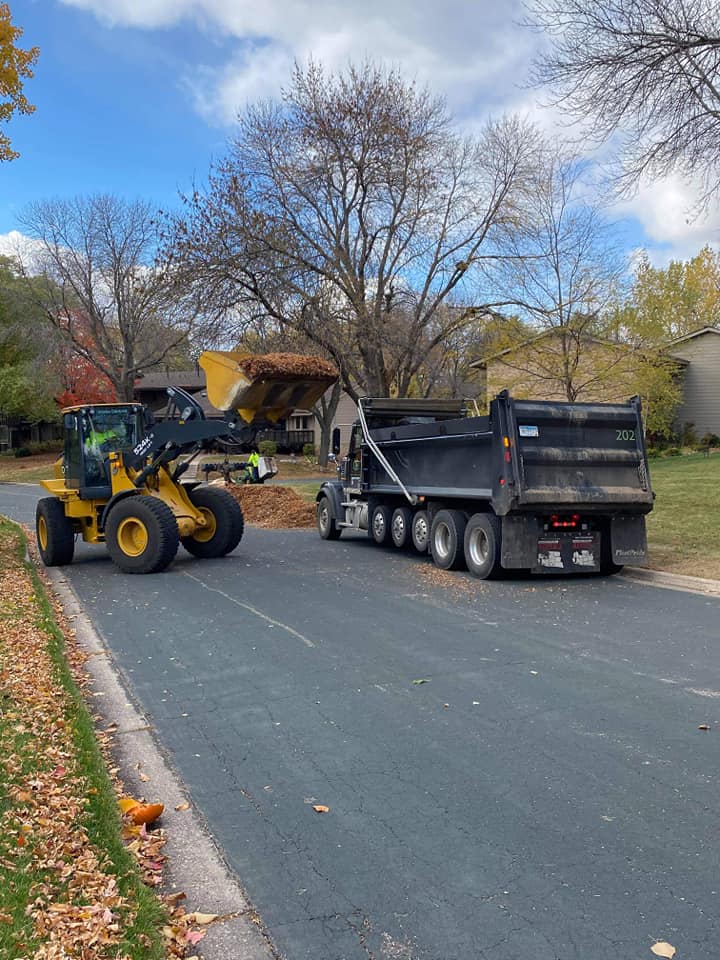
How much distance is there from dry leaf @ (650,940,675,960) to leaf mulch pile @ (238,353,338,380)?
32.9 ft

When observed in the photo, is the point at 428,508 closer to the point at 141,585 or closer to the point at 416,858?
the point at 141,585

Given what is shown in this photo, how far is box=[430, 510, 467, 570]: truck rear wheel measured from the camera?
1341cm

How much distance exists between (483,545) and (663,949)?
9518 mm

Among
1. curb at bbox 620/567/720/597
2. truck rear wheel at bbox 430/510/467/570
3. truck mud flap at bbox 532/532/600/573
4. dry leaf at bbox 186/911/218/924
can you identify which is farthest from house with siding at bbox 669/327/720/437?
dry leaf at bbox 186/911/218/924

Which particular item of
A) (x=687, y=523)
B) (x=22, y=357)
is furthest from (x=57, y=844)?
(x=22, y=357)

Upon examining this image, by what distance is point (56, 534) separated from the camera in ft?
48.7

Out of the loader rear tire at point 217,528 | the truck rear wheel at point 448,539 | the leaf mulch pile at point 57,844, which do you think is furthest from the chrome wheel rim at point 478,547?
the leaf mulch pile at point 57,844

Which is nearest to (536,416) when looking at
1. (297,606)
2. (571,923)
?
(297,606)

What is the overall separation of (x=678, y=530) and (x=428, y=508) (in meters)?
5.15

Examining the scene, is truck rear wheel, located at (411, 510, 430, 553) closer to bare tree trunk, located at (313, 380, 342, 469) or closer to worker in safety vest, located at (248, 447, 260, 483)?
worker in safety vest, located at (248, 447, 260, 483)

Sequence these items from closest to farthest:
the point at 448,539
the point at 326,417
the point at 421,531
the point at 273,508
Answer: the point at 448,539 → the point at 421,531 → the point at 273,508 → the point at 326,417

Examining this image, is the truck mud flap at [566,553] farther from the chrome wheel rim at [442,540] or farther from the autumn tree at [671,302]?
the autumn tree at [671,302]

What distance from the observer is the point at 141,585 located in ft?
41.8

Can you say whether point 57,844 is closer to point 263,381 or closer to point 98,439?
point 263,381
